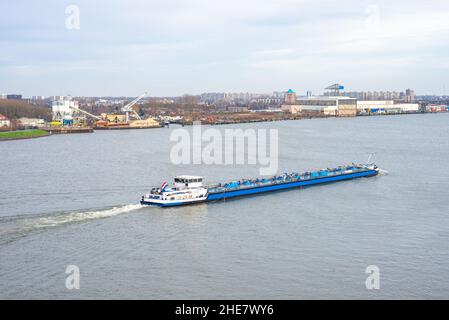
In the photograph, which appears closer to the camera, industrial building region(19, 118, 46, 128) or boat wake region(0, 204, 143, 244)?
boat wake region(0, 204, 143, 244)

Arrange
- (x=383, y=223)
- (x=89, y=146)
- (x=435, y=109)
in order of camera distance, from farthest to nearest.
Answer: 1. (x=435, y=109)
2. (x=89, y=146)
3. (x=383, y=223)

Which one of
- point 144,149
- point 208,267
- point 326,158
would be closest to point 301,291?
point 208,267

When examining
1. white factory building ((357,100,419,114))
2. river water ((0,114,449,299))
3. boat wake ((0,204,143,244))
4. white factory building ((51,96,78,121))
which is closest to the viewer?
river water ((0,114,449,299))

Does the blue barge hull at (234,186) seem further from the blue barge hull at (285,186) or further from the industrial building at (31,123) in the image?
the industrial building at (31,123)

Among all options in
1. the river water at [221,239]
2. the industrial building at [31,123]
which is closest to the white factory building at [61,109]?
the industrial building at [31,123]

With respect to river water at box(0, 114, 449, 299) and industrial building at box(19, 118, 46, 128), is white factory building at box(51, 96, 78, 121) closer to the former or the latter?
industrial building at box(19, 118, 46, 128)

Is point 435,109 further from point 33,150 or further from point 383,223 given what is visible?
point 383,223

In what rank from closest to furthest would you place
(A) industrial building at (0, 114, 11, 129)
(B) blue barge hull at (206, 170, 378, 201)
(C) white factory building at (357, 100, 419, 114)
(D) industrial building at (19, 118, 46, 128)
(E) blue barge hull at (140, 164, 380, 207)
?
1. (E) blue barge hull at (140, 164, 380, 207)
2. (B) blue barge hull at (206, 170, 378, 201)
3. (A) industrial building at (0, 114, 11, 129)
4. (D) industrial building at (19, 118, 46, 128)
5. (C) white factory building at (357, 100, 419, 114)

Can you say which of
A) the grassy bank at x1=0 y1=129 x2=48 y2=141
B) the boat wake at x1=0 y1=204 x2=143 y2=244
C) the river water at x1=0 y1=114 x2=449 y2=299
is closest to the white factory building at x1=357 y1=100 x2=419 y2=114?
the grassy bank at x1=0 y1=129 x2=48 y2=141
